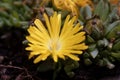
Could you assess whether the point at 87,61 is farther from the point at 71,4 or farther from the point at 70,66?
the point at 71,4

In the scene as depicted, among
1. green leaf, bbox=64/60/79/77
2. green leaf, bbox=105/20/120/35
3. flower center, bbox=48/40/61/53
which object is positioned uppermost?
green leaf, bbox=105/20/120/35

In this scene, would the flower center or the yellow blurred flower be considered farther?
the yellow blurred flower

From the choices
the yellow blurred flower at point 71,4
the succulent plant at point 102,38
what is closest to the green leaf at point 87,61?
the succulent plant at point 102,38

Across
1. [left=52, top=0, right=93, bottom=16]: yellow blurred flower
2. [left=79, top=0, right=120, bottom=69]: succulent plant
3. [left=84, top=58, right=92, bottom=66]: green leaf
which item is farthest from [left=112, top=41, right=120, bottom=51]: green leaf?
[left=52, top=0, right=93, bottom=16]: yellow blurred flower

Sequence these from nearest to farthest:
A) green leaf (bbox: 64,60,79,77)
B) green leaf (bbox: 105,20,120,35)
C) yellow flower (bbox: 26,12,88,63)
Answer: yellow flower (bbox: 26,12,88,63)
green leaf (bbox: 64,60,79,77)
green leaf (bbox: 105,20,120,35)

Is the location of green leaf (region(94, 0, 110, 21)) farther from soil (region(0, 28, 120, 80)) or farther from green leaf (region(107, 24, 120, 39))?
soil (region(0, 28, 120, 80))

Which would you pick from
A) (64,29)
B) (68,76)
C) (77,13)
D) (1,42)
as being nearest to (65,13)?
(77,13)

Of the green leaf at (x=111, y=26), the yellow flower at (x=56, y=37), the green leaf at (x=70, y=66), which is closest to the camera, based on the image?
the yellow flower at (x=56, y=37)

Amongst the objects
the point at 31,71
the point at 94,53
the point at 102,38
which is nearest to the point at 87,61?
the point at 94,53

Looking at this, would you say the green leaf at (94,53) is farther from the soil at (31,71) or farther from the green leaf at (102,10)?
the green leaf at (102,10)
